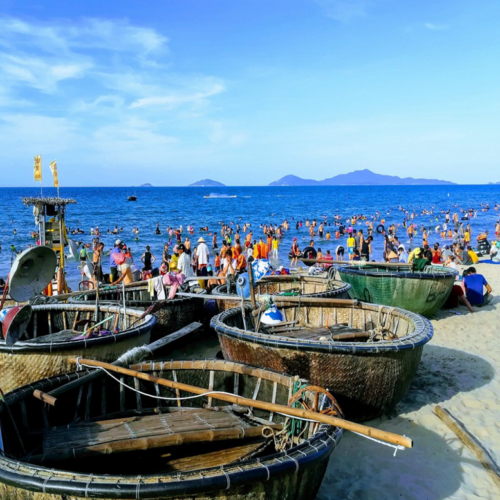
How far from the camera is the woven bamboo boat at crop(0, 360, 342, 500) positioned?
3424 millimetres

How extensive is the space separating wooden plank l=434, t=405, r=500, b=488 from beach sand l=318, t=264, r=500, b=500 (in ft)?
0.19

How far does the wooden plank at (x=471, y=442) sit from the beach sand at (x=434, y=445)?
0.19ft

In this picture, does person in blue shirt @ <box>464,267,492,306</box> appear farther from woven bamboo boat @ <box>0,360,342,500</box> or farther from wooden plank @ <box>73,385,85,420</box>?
wooden plank @ <box>73,385,85,420</box>

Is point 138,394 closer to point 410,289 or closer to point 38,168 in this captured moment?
point 410,289

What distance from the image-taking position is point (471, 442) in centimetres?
A: 591

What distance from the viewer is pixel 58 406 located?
5.31 m

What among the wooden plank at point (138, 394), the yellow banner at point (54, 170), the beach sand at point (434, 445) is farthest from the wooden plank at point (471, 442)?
the yellow banner at point (54, 170)

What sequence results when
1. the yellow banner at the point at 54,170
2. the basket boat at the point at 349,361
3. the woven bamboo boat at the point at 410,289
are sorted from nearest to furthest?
the basket boat at the point at 349,361 → the woven bamboo boat at the point at 410,289 → the yellow banner at the point at 54,170

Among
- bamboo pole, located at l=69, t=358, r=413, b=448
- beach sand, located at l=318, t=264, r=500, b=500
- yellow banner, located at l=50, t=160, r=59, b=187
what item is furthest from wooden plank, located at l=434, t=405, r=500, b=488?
yellow banner, located at l=50, t=160, r=59, b=187

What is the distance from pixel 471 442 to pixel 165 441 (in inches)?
145

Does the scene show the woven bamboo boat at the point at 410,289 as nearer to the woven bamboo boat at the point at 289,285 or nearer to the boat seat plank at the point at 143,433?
the woven bamboo boat at the point at 289,285

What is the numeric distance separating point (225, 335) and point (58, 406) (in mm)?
2472

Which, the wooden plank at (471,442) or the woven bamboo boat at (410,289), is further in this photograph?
the woven bamboo boat at (410,289)

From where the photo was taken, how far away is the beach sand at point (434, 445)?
5133mm
